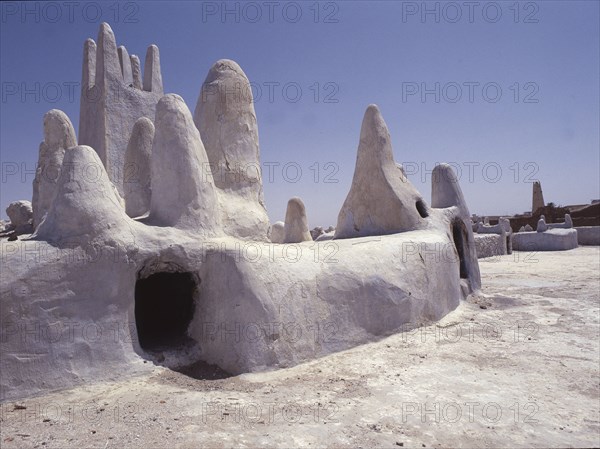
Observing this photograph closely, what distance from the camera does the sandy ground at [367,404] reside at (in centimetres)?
436

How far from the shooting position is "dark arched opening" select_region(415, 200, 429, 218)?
11.1 meters

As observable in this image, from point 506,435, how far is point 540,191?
4446 cm

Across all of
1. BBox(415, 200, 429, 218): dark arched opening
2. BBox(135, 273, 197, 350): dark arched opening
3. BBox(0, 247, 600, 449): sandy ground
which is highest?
BBox(415, 200, 429, 218): dark arched opening

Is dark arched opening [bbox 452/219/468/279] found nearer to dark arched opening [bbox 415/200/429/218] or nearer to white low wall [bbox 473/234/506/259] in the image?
dark arched opening [bbox 415/200/429/218]

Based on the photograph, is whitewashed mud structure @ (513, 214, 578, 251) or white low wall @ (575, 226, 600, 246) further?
white low wall @ (575, 226, 600, 246)

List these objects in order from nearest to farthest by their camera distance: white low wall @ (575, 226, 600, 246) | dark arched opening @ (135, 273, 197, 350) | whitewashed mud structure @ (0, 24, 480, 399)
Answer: whitewashed mud structure @ (0, 24, 480, 399) → dark arched opening @ (135, 273, 197, 350) → white low wall @ (575, 226, 600, 246)

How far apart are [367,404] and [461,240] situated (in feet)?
26.9

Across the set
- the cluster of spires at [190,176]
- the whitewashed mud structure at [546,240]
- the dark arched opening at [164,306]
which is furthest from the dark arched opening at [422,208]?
the whitewashed mud structure at [546,240]

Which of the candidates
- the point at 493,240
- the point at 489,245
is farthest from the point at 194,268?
the point at 493,240

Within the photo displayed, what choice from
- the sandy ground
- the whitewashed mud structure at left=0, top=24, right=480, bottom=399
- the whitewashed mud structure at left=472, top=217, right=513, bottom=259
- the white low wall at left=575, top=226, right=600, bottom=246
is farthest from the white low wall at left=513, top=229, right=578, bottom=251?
the sandy ground

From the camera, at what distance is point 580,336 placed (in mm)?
8047

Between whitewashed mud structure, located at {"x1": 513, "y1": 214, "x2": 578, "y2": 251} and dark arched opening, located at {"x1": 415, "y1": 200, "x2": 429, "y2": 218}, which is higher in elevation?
dark arched opening, located at {"x1": 415, "y1": 200, "x2": 429, "y2": 218}

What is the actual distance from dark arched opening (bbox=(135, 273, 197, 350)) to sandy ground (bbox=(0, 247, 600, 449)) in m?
1.20

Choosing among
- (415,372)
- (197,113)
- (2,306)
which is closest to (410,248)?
(415,372)
